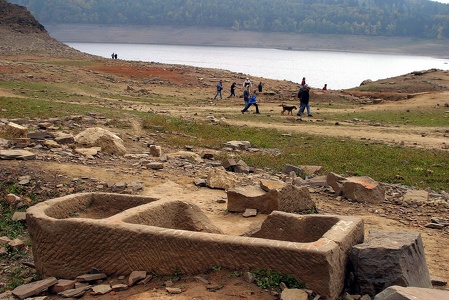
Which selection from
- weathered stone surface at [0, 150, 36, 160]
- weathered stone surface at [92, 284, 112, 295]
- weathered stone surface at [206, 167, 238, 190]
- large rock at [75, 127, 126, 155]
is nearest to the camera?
weathered stone surface at [92, 284, 112, 295]

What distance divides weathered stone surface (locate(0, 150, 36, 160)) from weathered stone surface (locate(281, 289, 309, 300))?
7.21 metres

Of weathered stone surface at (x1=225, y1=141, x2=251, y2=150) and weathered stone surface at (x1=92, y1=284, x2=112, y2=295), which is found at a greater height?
weathered stone surface at (x1=92, y1=284, x2=112, y2=295)

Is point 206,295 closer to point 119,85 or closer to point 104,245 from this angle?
point 104,245

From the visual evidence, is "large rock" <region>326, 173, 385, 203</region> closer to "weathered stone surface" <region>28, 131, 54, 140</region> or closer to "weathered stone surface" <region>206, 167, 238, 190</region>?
"weathered stone surface" <region>206, 167, 238, 190</region>

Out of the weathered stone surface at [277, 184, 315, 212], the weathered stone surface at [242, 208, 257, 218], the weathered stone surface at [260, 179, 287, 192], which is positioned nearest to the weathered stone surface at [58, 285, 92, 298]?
the weathered stone surface at [242, 208, 257, 218]

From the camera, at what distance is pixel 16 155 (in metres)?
10.8

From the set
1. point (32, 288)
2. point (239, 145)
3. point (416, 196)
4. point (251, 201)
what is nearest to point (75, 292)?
Result: point (32, 288)

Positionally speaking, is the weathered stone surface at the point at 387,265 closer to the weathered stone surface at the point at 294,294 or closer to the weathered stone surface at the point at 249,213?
the weathered stone surface at the point at 294,294

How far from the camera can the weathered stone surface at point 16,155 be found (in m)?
10.8

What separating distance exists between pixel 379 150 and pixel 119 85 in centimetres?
2286

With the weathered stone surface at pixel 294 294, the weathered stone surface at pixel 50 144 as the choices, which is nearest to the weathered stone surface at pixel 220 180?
the weathered stone surface at pixel 50 144

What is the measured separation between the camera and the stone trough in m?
5.53

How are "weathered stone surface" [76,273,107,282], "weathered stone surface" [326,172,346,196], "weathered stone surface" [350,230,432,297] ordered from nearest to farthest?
"weathered stone surface" [350,230,432,297], "weathered stone surface" [76,273,107,282], "weathered stone surface" [326,172,346,196]

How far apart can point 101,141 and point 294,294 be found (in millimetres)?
8442
